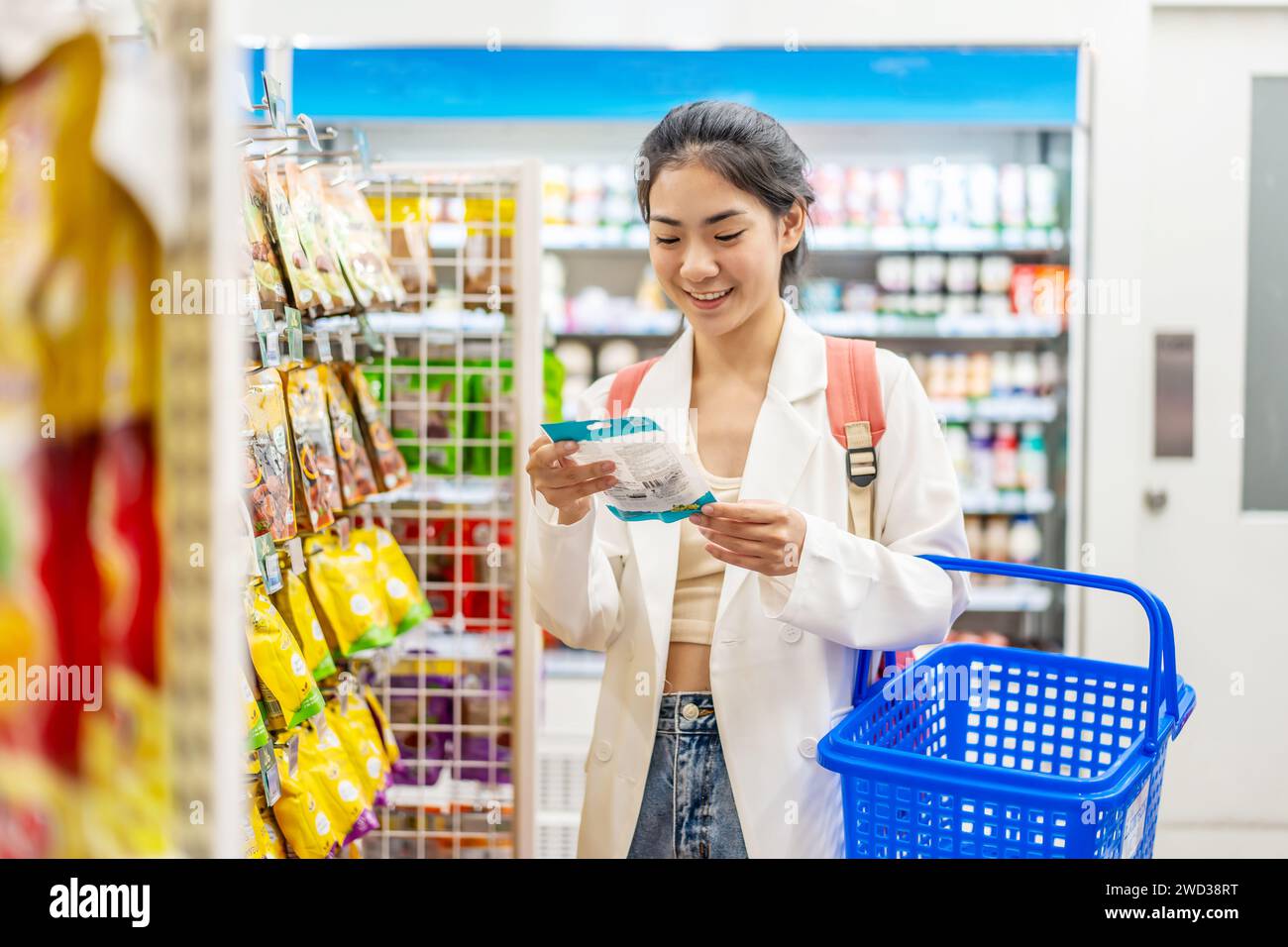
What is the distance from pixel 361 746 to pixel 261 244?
100 centimetres

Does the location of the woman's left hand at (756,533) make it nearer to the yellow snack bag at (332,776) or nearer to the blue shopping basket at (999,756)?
the blue shopping basket at (999,756)

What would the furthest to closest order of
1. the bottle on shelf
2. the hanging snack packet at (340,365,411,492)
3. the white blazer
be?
the bottle on shelf < the hanging snack packet at (340,365,411,492) < the white blazer

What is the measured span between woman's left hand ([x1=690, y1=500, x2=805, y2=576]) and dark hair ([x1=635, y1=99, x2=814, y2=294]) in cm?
51

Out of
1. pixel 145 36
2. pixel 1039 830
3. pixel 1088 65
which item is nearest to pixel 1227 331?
pixel 1088 65

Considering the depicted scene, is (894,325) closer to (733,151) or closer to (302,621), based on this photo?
(733,151)

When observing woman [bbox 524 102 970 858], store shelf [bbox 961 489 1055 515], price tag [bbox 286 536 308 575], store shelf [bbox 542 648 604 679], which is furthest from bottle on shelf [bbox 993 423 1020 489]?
price tag [bbox 286 536 308 575]

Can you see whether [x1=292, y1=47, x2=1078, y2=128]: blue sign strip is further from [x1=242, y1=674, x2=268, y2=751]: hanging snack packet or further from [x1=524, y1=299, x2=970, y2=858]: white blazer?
[x1=242, y1=674, x2=268, y2=751]: hanging snack packet

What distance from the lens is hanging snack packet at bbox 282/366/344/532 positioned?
197 cm

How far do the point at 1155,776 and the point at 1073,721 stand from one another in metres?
0.24

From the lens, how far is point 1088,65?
12.1 feet

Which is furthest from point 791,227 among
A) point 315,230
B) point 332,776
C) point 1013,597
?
point 1013,597

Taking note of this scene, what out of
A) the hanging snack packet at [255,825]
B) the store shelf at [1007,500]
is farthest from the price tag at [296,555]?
the store shelf at [1007,500]

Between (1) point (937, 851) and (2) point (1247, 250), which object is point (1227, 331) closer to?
(2) point (1247, 250)

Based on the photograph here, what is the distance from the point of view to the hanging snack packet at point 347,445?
2189 millimetres
